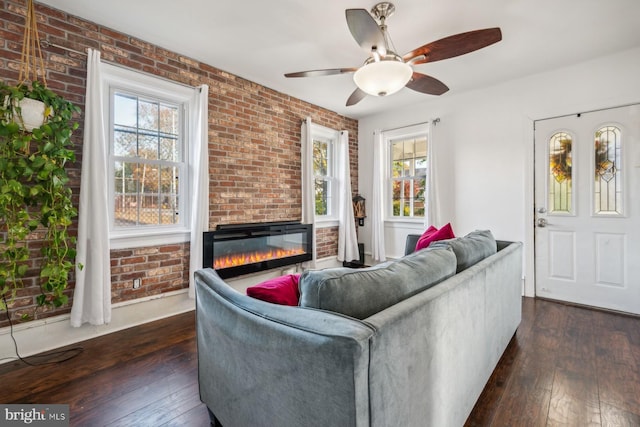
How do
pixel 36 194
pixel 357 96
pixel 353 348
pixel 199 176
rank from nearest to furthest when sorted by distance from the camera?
1. pixel 353 348
2. pixel 36 194
3. pixel 357 96
4. pixel 199 176

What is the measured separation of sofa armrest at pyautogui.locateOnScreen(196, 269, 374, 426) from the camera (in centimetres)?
77

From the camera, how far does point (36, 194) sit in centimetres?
201

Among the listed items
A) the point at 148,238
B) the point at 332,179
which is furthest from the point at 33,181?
the point at 332,179

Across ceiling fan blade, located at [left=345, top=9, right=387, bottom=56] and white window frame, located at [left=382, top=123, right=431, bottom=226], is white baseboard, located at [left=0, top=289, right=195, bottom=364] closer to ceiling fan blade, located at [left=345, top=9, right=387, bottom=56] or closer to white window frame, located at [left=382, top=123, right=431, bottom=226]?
ceiling fan blade, located at [left=345, top=9, right=387, bottom=56]

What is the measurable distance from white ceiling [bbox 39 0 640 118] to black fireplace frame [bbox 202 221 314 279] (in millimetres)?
1775

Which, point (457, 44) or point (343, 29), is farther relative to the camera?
point (343, 29)

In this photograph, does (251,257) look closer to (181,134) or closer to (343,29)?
(181,134)

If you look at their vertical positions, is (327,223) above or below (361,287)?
above

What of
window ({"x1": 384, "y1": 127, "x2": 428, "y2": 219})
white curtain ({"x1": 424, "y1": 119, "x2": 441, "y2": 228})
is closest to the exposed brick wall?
window ({"x1": 384, "y1": 127, "x2": 428, "y2": 219})

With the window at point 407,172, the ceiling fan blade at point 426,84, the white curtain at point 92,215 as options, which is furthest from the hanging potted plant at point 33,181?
the window at point 407,172

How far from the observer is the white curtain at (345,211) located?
4711 mm

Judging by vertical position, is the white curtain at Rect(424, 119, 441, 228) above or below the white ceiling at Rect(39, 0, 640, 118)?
below

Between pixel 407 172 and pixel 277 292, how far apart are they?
387 cm

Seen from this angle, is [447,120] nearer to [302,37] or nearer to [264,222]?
[302,37]
